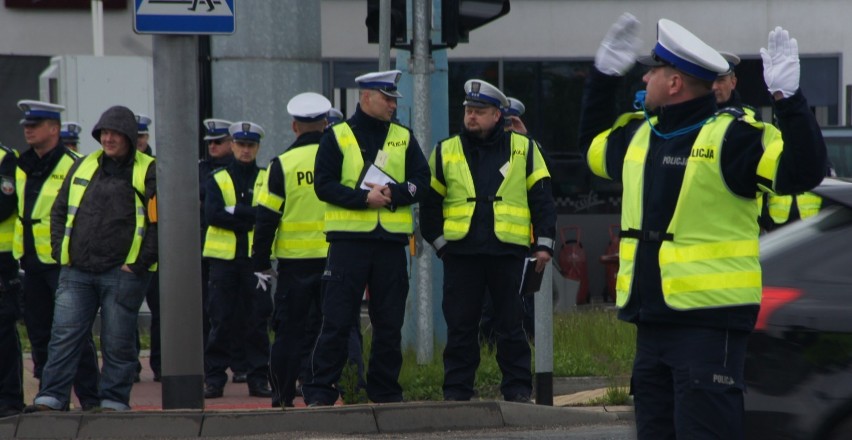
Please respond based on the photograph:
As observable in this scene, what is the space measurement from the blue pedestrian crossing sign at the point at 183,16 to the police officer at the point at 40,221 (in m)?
1.51

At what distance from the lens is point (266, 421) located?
27.6 ft

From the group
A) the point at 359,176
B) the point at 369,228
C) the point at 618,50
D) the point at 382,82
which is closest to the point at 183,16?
the point at 382,82

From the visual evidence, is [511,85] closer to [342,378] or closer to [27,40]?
[27,40]

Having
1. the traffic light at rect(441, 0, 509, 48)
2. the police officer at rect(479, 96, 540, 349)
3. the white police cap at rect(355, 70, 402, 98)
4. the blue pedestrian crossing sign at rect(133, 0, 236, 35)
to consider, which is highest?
the traffic light at rect(441, 0, 509, 48)

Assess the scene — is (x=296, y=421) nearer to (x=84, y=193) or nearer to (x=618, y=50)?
(x=84, y=193)

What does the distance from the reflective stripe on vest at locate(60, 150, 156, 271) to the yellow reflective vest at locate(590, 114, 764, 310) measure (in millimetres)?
4550

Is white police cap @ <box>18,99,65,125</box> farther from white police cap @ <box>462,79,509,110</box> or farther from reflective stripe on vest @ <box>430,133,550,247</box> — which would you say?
white police cap @ <box>462,79,509,110</box>

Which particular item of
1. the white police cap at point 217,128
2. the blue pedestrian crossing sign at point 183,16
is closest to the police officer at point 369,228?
the blue pedestrian crossing sign at point 183,16

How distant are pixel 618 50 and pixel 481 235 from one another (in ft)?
12.4

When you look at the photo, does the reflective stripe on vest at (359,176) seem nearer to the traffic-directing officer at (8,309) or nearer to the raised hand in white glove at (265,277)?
the raised hand in white glove at (265,277)

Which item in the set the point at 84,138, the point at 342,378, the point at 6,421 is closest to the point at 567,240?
the point at 84,138

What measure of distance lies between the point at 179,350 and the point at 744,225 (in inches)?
168

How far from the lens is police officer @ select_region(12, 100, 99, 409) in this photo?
9.49m

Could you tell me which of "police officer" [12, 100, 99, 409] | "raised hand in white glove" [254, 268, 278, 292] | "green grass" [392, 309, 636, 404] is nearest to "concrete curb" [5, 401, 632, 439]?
"green grass" [392, 309, 636, 404]
